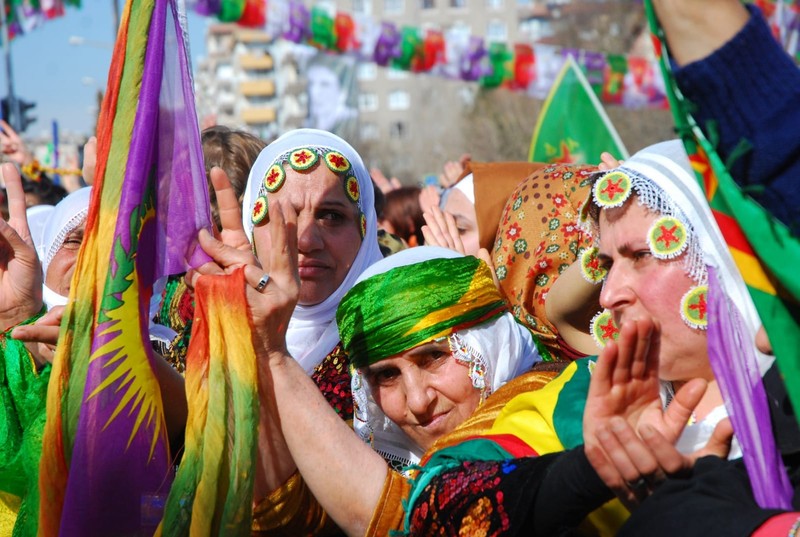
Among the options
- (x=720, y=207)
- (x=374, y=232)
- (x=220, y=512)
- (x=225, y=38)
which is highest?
(x=720, y=207)

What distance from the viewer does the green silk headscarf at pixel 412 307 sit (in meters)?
3.16

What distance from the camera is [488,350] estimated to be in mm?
3207

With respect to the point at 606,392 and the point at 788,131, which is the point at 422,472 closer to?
the point at 606,392

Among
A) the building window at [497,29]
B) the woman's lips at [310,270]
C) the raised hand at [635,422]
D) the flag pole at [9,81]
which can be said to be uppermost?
the raised hand at [635,422]

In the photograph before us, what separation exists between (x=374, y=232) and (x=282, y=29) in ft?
32.2

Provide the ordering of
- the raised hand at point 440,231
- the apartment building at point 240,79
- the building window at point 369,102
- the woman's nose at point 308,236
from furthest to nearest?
the apartment building at point 240,79 → the building window at point 369,102 → the raised hand at point 440,231 → the woman's nose at point 308,236

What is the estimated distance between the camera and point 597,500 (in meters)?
2.13

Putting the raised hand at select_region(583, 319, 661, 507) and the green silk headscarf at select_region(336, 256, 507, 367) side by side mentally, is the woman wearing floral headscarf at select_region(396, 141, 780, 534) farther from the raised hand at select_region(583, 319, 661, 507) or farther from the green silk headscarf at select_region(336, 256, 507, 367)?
the green silk headscarf at select_region(336, 256, 507, 367)

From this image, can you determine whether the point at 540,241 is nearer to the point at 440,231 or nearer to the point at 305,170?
the point at 440,231

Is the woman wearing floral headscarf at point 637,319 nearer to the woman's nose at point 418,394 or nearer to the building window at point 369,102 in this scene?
the woman's nose at point 418,394

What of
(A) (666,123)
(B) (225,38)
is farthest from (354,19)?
(B) (225,38)

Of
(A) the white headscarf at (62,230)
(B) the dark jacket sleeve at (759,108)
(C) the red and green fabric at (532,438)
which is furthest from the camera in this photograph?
(A) the white headscarf at (62,230)

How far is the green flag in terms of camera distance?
7906mm

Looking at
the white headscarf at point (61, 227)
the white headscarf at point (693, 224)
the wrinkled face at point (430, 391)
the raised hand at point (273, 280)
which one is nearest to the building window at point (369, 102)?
the white headscarf at point (61, 227)
